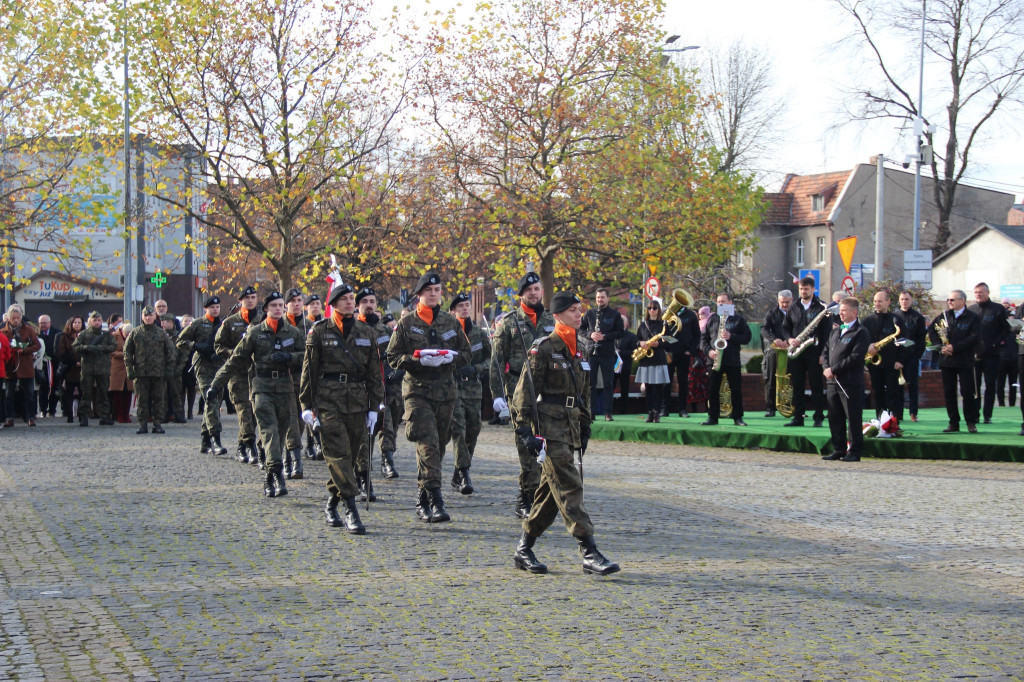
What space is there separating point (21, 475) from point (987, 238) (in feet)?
173

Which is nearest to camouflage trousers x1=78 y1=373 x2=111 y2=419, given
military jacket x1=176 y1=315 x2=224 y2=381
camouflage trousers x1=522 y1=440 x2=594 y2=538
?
military jacket x1=176 y1=315 x2=224 y2=381

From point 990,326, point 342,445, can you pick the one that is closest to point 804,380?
point 990,326

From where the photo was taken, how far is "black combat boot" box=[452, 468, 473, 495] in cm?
1124

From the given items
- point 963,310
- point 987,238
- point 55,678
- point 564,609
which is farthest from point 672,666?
point 987,238

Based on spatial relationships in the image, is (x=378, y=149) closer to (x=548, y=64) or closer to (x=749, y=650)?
(x=548, y=64)

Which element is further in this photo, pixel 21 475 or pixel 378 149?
pixel 378 149

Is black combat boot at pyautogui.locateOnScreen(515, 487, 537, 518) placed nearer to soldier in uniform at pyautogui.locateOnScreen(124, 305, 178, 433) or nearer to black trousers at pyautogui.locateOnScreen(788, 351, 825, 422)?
black trousers at pyautogui.locateOnScreen(788, 351, 825, 422)

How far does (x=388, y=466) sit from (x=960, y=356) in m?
7.85

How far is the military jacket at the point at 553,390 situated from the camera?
7.61 meters

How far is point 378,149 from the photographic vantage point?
25.6 metres

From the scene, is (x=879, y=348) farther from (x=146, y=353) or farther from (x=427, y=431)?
(x=146, y=353)

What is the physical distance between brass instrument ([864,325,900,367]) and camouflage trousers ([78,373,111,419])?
1311 cm

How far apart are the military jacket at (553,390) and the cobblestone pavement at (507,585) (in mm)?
979

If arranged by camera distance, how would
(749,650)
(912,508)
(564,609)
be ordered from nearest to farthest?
(749,650) < (564,609) < (912,508)
